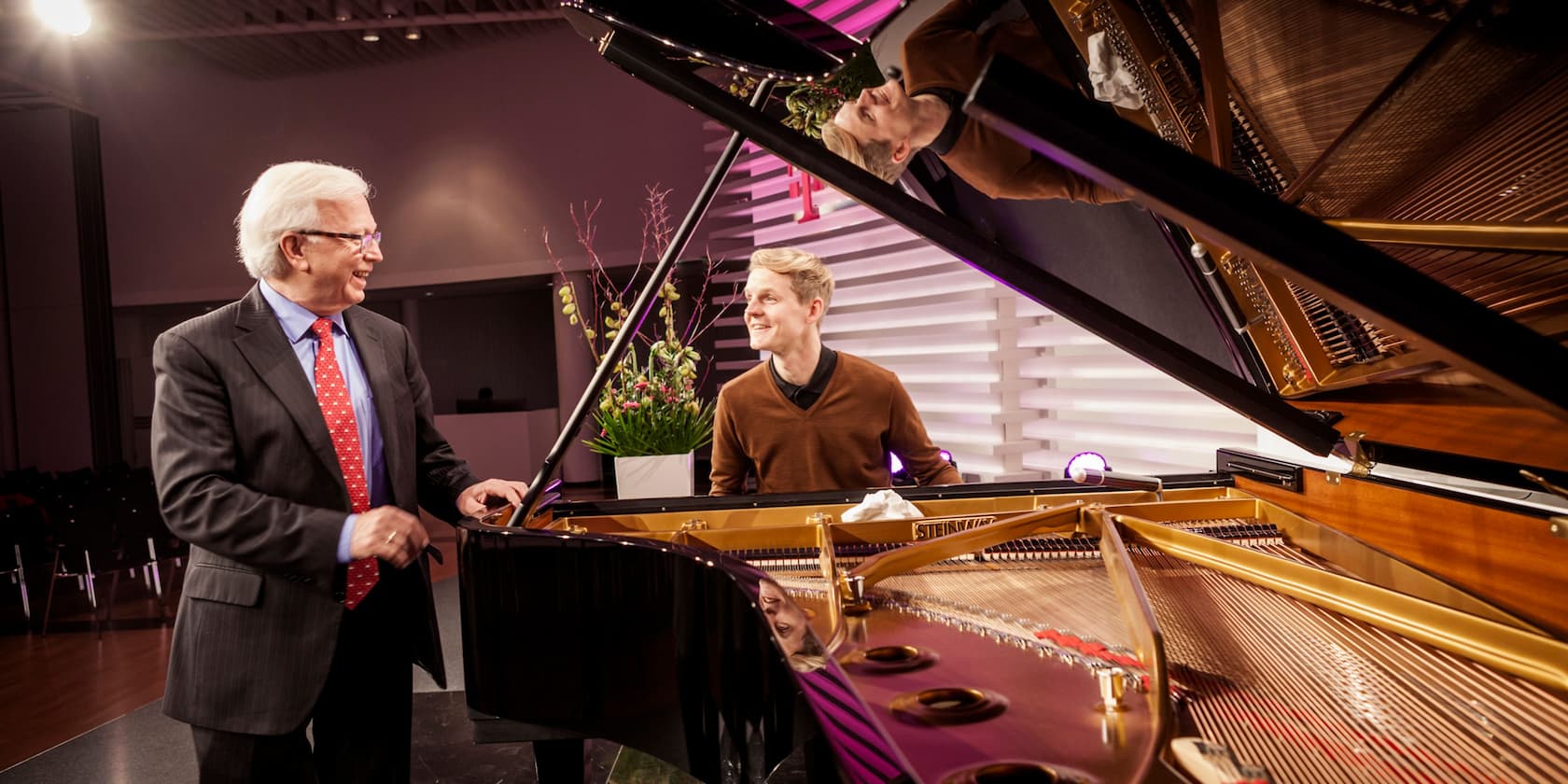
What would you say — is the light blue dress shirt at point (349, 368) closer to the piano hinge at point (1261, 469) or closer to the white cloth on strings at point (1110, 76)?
the white cloth on strings at point (1110, 76)

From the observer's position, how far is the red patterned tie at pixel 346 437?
Result: 1.98 meters

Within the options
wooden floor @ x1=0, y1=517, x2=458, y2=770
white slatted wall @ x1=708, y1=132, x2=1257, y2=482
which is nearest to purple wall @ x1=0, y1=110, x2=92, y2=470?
wooden floor @ x1=0, y1=517, x2=458, y2=770

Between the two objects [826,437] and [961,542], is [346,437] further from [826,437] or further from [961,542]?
[826,437]

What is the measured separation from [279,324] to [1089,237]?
93.5 inches

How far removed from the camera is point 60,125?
9078 millimetres

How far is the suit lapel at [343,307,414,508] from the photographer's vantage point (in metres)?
2.09

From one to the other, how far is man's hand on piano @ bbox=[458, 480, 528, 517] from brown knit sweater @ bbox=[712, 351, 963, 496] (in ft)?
3.91

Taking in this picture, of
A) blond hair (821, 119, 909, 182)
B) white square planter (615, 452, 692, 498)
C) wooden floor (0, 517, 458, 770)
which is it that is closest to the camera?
blond hair (821, 119, 909, 182)

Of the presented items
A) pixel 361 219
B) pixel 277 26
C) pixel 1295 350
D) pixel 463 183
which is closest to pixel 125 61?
pixel 277 26

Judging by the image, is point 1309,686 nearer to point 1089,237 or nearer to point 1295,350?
point 1295,350

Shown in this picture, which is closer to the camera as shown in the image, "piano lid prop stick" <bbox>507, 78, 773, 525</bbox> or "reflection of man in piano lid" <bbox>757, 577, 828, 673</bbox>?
"reflection of man in piano lid" <bbox>757, 577, 828, 673</bbox>

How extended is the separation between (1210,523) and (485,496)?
1621mm

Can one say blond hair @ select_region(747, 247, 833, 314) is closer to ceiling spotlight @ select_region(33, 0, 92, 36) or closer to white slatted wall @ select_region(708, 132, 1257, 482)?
white slatted wall @ select_region(708, 132, 1257, 482)

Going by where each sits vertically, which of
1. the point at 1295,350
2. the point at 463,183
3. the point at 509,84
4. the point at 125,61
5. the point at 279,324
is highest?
the point at 125,61
